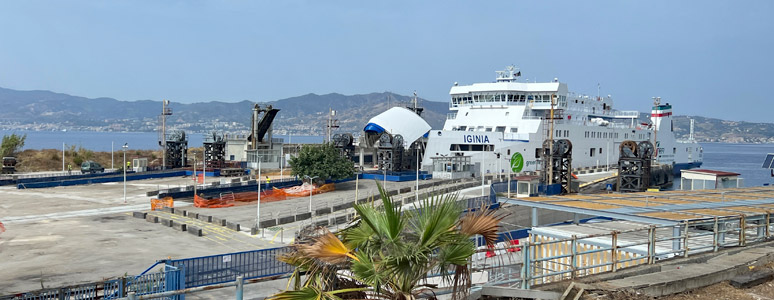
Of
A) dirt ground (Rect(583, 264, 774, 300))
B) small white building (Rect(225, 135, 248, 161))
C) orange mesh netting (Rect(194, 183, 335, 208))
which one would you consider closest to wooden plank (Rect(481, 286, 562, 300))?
dirt ground (Rect(583, 264, 774, 300))

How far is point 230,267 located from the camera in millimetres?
18734

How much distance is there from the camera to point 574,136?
6650cm

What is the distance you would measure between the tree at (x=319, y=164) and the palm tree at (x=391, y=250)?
4015 cm

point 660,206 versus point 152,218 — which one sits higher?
point 660,206

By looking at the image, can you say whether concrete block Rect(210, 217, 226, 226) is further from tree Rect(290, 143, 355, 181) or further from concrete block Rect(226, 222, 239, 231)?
tree Rect(290, 143, 355, 181)

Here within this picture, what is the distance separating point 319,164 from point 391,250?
134ft

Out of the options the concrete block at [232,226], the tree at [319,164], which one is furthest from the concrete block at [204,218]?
the tree at [319,164]

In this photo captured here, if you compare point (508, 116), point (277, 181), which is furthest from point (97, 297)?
point (508, 116)

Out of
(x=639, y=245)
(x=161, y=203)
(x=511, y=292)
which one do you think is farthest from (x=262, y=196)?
(x=511, y=292)

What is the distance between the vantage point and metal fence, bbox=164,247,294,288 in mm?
17344

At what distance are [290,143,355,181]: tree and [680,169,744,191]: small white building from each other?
25.3 m

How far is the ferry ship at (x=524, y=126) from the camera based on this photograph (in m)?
60.6

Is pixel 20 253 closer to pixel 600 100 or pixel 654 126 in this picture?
pixel 600 100

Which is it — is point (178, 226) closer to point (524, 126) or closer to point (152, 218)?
point (152, 218)
